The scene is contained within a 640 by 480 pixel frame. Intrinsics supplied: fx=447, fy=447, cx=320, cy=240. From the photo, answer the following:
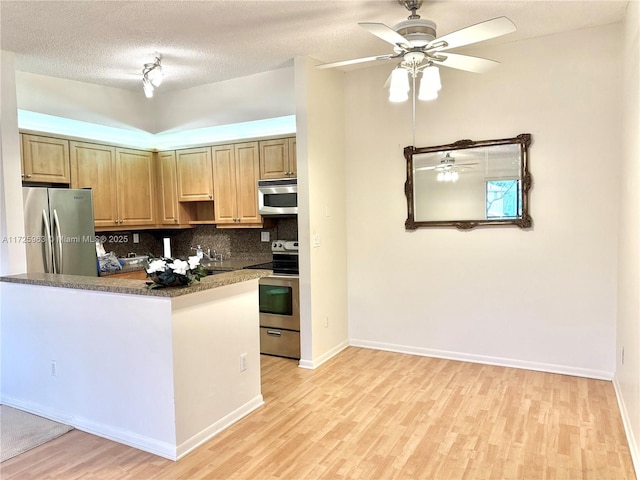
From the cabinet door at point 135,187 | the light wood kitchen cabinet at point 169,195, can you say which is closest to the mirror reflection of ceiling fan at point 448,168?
the light wood kitchen cabinet at point 169,195

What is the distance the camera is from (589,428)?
289 centimetres

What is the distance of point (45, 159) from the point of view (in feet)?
14.6

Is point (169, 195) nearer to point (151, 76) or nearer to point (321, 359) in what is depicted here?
point (151, 76)

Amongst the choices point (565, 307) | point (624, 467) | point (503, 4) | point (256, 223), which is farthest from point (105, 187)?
point (624, 467)

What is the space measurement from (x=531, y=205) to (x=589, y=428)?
178 cm

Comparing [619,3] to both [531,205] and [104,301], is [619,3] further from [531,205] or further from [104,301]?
[104,301]

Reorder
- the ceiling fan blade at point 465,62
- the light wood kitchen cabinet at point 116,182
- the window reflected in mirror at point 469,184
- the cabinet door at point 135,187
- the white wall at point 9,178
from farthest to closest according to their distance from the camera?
1. the cabinet door at point 135,187
2. the light wood kitchen cabinet at point 116,182
3. the window reflected in mirror at point 469,184
4. the white wall at point 9,178
5. the ceiling fan blade at point 465,62

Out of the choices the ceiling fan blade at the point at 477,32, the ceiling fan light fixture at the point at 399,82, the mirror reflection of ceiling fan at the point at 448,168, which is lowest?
the mirror reflection of ceiling fan at the point at 448,168

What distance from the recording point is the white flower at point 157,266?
2619 millimetres

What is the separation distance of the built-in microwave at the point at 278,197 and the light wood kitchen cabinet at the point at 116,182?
1689mm

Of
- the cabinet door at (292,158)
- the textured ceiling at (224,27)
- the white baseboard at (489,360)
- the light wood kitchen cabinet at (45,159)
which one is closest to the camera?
the textured ceiling at (224,27)

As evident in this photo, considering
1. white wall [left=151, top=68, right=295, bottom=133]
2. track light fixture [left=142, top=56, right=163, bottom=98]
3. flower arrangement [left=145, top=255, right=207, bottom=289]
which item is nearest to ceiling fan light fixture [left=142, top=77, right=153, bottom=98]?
track light fixture [left=142, top=56, right=163, bottom=98]

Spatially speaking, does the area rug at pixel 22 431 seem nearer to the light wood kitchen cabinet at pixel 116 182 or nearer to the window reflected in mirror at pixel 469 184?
the light wood kitchen cabinet at pixel 116 182

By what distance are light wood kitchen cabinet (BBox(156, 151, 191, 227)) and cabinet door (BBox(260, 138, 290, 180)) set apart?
1.32 meters
